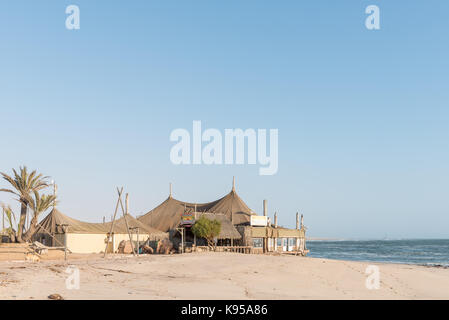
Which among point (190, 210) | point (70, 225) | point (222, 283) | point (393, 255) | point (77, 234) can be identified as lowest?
point (393, 255)

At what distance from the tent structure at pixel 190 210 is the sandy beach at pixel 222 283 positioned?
112ft

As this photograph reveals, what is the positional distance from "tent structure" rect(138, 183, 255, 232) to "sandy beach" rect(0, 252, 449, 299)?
1349 inches

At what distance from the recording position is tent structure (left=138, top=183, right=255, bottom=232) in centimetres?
6052

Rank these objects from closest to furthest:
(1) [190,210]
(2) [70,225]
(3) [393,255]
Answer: (2) [70,225] → (1) [190,210] → (3) [393,255]

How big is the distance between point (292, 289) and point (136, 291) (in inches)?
219

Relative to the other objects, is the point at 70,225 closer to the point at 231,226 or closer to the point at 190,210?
the point at 231,226

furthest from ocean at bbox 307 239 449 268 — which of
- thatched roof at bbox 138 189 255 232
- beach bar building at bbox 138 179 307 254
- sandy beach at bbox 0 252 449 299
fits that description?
sandy beach at bbox 0 252 449 299

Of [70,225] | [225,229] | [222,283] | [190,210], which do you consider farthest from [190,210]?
[222,283]

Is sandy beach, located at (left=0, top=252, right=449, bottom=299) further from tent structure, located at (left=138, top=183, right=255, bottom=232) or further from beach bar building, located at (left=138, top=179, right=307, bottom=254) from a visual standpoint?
tent structure, located at (left=138, top=183, right=255, bottom=232)

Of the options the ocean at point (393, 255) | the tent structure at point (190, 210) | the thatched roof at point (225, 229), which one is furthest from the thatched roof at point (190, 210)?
the ocean at point (393, 255)

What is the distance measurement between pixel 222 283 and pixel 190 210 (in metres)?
41.0

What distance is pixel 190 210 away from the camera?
59.2 meters
